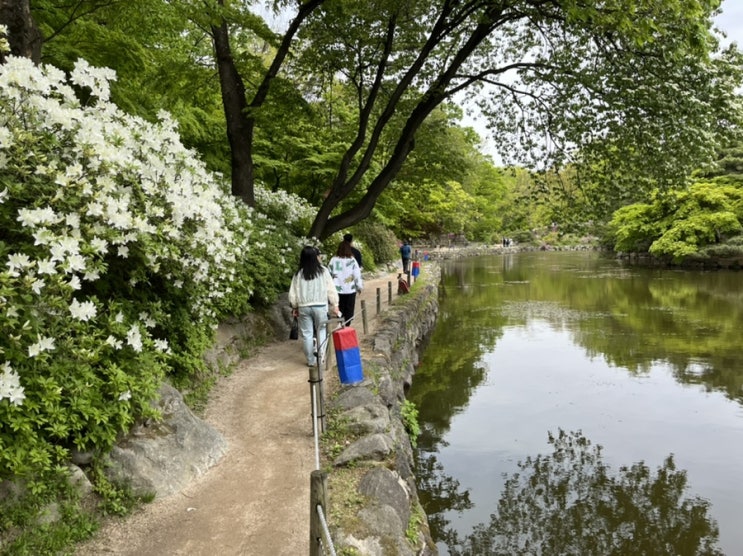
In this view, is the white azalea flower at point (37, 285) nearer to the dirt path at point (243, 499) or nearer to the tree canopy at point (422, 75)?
the dirt path at point (243, 499)

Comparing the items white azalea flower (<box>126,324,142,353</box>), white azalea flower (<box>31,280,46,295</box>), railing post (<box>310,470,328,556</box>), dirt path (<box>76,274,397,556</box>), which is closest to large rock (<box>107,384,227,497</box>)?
dirt path (<box>76,274,397,556</box>)

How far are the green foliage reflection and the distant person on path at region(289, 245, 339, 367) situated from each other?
2881 mm

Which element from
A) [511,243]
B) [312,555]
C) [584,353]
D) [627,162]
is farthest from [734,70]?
[511,243]

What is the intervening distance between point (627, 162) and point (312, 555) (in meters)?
8.76

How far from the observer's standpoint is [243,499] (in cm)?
402

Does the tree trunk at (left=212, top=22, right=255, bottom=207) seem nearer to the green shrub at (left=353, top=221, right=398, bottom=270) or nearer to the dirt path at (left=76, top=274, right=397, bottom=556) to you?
the dirt path at (left=76, top=274, right=397, bottom=556)

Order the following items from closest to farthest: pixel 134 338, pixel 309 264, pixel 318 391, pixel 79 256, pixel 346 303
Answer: pixel 79 256
pixel 134 338
pixel 318 391
pixel 309 264
pixel 346 303

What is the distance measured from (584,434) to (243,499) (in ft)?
19.8

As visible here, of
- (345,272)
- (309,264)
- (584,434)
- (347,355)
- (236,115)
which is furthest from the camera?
(236,115)

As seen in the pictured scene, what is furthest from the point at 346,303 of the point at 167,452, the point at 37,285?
the point at 37,285

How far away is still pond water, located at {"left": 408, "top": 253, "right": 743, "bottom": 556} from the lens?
5.81 meters

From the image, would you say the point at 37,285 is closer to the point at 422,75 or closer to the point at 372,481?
the point at 372,481

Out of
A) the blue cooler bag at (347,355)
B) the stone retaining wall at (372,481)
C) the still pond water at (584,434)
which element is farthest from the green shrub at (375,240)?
the blue cooler bag at (347,355)

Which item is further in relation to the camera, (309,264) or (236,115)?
(236,115)
